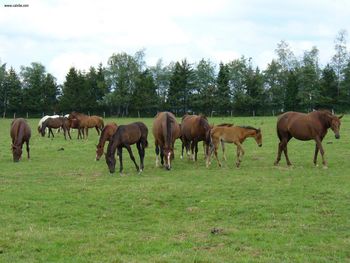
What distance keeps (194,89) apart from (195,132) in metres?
63.6

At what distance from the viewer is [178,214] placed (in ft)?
32.6

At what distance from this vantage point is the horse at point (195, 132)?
17984 millimetres

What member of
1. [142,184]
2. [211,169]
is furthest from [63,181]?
[211,169]

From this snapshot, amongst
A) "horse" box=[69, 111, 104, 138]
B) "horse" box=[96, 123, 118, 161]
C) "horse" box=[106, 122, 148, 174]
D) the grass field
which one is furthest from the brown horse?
"horse" box=[69, 111, 104, 138]

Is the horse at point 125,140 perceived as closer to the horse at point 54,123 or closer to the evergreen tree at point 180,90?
the horse at point 54,123

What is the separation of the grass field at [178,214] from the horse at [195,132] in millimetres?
1595

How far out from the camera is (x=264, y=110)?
74.7 m

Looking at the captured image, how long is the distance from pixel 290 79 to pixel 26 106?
46.0m

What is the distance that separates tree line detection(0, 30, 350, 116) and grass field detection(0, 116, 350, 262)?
58.6m

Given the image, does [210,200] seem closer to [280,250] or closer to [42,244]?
[280,250]

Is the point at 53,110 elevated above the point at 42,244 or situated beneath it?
elevated above

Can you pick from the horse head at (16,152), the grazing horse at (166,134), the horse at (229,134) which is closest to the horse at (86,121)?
the horse head at (16,152)

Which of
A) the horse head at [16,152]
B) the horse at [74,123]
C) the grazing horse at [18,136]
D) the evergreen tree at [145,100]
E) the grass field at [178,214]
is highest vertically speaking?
the evergreen tree at [145,100]

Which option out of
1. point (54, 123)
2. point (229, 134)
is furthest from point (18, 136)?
point (54, 123)
